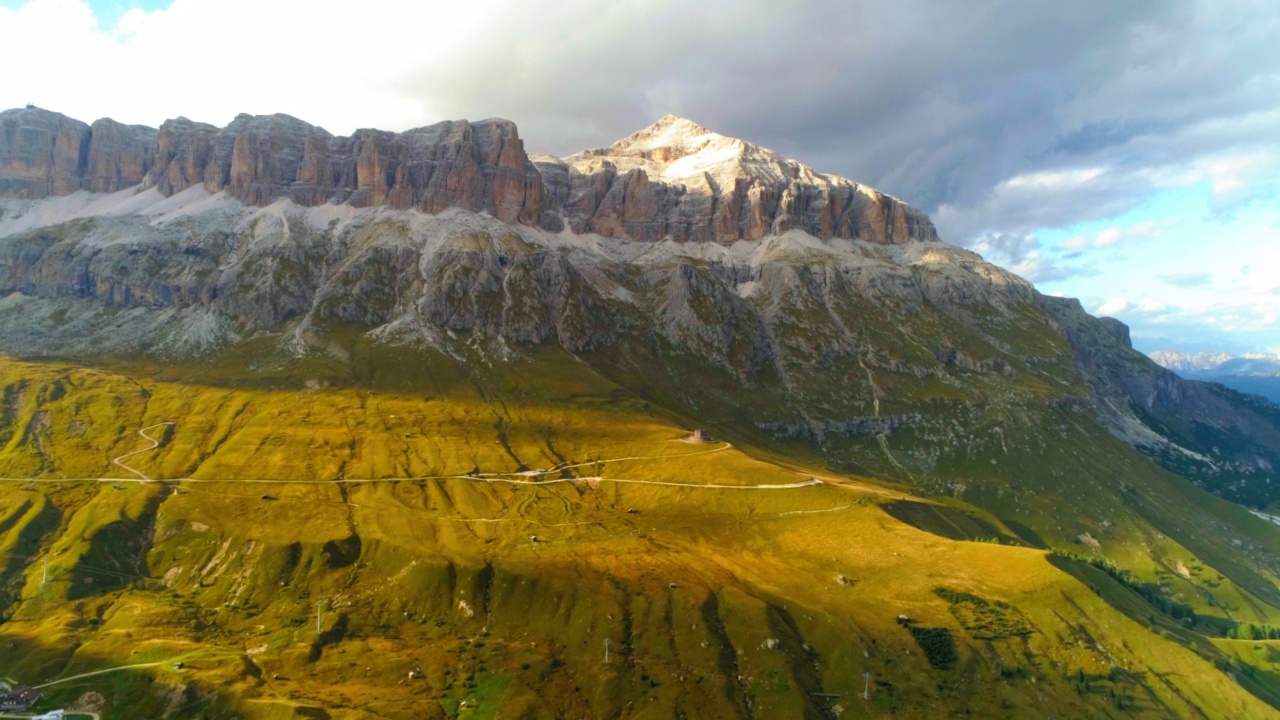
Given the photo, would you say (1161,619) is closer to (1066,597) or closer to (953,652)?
(1066,597)

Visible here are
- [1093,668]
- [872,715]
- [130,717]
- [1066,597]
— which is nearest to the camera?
[130,717]

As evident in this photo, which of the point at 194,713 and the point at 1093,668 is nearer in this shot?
the point at 194,713

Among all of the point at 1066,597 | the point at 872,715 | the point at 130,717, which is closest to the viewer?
the point at 130,717

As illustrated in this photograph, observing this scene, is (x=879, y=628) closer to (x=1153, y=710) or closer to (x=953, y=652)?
(x=953, y=652)

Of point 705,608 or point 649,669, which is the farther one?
point 705,608

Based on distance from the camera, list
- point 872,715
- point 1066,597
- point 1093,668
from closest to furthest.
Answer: point 872,715, point 1093,668, point 1066,597

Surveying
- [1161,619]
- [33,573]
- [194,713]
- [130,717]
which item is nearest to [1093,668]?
[1161,619]

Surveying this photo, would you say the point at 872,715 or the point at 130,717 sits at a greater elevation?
the point at 872,715

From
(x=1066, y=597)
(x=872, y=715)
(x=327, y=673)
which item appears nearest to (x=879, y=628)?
(x=872, y=715)

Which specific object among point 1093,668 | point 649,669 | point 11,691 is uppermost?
point 1093,668
